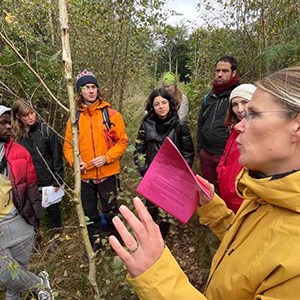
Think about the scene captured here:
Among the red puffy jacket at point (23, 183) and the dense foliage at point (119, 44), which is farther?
the dense foliage at point (119, 44)

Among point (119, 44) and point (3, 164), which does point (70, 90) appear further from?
point (119, 44)

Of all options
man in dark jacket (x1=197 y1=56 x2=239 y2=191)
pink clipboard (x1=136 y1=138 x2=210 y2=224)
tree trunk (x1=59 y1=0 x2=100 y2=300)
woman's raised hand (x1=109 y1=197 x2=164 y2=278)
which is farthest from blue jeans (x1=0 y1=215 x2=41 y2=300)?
man in dark jacket (x1=197 y1=56 x2=239 y2=191)

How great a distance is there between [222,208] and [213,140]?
1.91 m

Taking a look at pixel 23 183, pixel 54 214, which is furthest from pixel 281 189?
pixel 54 214

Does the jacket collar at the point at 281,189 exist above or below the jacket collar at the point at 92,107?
above

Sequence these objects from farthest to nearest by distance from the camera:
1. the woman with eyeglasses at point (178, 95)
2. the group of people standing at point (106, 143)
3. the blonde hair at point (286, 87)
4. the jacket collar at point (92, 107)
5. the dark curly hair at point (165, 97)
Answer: the woman with eyeglasses at point (178, 95)
the dark curly hair at point (165, 97)
the jacket collar at point (92, 107)
the group of people standing at point (106, 143)
the blonde hair at point (286, 87)

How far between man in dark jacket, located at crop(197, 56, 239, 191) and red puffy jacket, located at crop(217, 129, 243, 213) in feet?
2.26

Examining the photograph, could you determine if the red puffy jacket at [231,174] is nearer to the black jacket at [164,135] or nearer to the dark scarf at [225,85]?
the black jacket at [164,135]

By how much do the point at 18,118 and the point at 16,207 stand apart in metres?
1.28

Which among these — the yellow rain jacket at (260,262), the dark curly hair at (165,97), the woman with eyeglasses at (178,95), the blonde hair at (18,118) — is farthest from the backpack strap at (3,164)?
the woman with eyeglasses at (178,95)

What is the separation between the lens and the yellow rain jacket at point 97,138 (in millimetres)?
3223

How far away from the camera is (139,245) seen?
0.89m

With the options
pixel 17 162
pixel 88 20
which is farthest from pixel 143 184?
pixel 88 20

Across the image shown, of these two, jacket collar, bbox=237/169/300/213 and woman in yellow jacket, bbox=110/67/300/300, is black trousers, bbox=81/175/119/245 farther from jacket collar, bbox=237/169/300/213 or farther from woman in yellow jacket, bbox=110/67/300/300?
jacket collar, bbox=237/169/300/213
